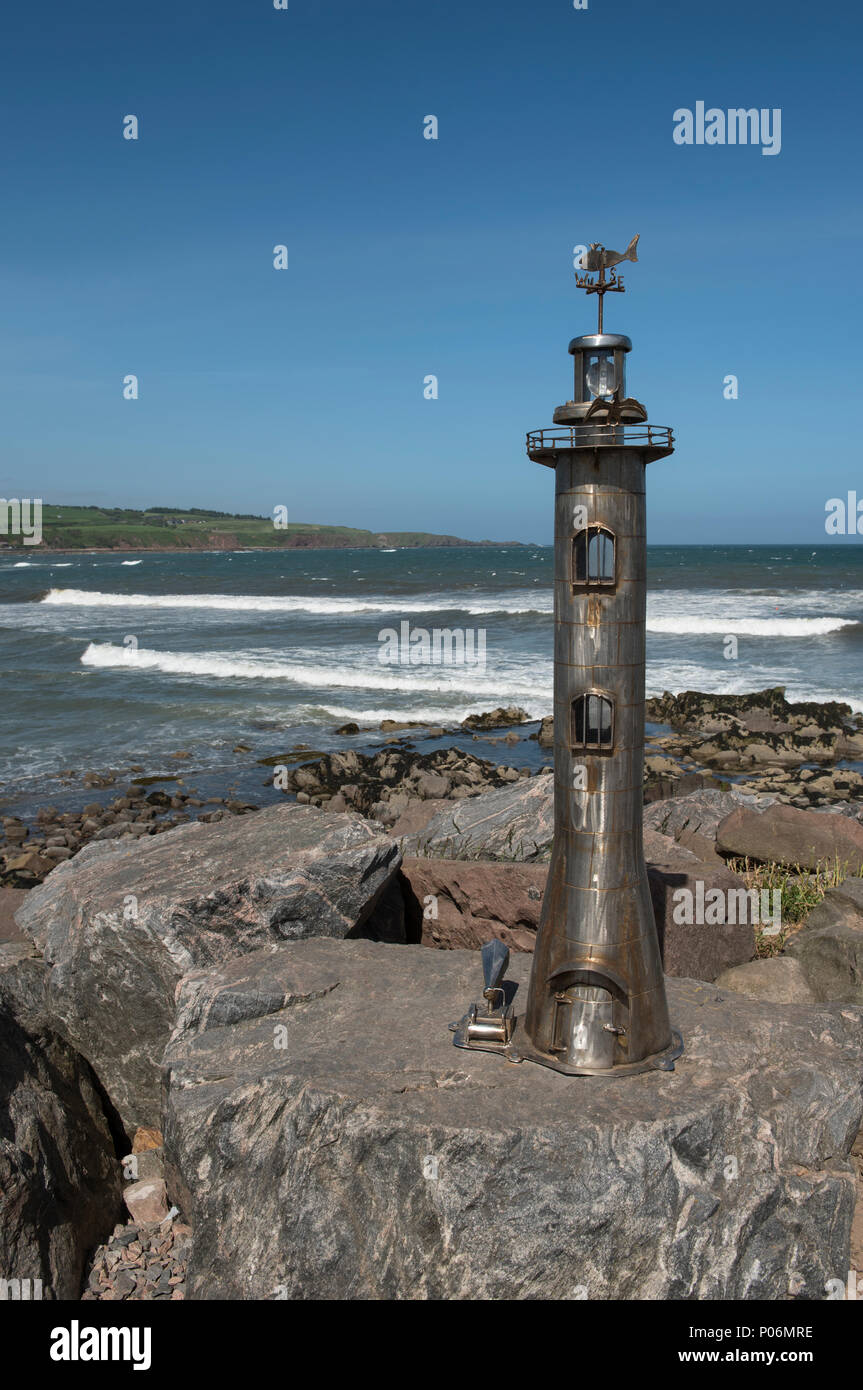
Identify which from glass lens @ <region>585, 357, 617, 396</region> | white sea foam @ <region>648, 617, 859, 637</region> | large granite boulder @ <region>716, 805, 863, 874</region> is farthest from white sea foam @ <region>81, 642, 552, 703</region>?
glass lens @ <region>585, 357, 617, 396</region>

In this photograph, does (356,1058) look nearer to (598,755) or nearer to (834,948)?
(598,755)

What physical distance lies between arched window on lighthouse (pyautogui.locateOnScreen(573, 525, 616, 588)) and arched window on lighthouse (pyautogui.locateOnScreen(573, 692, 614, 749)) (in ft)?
2.43

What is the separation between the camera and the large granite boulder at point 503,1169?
18.5 ft

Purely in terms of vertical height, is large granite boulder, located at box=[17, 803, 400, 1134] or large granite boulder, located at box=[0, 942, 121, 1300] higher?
large granite boulder, located at box=[17, 803, 400, 1134]

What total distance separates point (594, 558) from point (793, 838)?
20.6ft

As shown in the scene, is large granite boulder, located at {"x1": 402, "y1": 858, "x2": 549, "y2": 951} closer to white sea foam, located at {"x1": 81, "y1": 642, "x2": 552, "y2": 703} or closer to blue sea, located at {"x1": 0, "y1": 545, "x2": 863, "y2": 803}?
blue sea, located at {"x1": 0, "y1": 545, "x2": 863, "y2": 803}

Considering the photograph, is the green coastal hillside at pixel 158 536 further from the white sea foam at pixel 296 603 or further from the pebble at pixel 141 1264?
the pebble at pixel 141 1264

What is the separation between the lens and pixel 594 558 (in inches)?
253

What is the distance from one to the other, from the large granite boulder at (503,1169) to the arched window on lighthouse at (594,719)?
2192 mm

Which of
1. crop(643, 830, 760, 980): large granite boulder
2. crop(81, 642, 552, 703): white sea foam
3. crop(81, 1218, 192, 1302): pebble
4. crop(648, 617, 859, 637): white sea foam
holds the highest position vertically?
crop(648, 617, 859, 637): white sea foam

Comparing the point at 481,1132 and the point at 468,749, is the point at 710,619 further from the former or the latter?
the point at 481,1132

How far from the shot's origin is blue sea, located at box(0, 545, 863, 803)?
26141 millimetres

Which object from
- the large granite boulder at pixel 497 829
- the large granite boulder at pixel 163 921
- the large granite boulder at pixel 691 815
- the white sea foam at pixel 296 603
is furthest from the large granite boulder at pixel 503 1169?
the white sea foam at pixel 296 603

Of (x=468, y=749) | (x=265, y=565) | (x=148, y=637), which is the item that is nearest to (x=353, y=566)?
(x=265, y=565)
